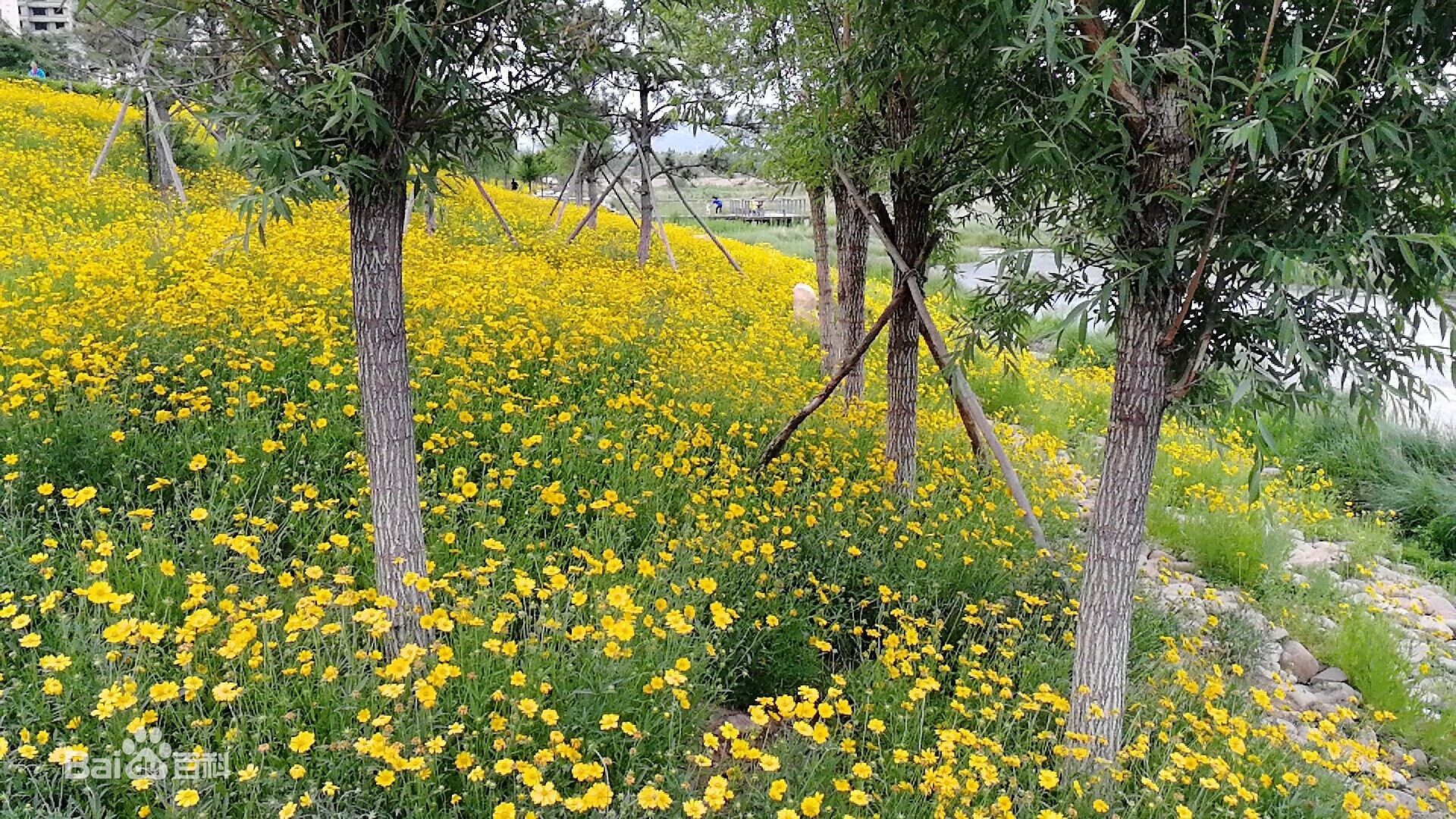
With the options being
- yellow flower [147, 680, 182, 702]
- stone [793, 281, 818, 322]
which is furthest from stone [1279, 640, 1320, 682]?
stone [793, 281, 818, 322]

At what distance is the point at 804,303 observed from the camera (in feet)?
35.9

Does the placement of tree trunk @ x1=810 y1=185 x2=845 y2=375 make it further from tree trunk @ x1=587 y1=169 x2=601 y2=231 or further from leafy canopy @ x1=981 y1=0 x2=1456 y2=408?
tree trunk @ x1=587 y1=169 x2=601 y2=231

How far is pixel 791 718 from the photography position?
11.0ft

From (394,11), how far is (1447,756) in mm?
5761

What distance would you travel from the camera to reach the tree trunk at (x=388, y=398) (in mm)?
2881

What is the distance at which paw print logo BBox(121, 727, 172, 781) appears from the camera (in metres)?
2.23

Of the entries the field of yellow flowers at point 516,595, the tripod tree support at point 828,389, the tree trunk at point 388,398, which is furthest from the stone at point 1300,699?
the tree trunk at point 388,398

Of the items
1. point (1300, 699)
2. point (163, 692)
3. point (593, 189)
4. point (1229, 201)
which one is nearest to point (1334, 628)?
point (1300, 699)

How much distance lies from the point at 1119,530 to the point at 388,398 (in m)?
2.74

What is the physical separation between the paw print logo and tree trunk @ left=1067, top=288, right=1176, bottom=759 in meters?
2.85

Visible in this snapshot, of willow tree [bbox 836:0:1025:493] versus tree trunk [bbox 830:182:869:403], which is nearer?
willow tree [bbox 836:0:1025:493]

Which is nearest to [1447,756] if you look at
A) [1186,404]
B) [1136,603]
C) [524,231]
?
[1136,603]

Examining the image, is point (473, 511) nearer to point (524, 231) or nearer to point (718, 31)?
point (718, 31)

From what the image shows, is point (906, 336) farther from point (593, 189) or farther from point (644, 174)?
point (593, 189)
